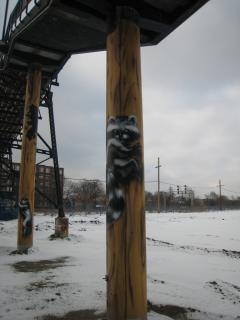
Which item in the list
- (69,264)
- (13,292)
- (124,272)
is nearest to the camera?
(124,272)

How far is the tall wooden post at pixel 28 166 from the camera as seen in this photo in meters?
Result: 10.3

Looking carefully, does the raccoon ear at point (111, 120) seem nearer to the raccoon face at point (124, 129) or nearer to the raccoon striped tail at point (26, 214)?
the raccoon face at point (124, 129)

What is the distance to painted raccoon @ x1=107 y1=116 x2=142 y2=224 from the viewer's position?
184 inches

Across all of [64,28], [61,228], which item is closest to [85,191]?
[61,228]

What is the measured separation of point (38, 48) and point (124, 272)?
6.96m

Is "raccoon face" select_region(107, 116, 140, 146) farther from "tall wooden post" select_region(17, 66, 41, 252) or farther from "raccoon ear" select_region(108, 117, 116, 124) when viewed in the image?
"tall wooden post" select_region(17, 66, 41, 252)

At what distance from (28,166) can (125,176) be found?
6.54 meters

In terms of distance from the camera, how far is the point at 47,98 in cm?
1346

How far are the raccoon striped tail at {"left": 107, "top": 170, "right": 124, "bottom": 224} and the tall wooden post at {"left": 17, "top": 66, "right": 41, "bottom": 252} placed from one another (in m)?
6.35

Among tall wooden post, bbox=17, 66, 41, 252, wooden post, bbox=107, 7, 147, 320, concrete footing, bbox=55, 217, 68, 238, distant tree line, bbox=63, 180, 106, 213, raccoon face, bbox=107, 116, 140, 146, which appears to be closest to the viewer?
wooden post, bbox=107, 7, 147, 320

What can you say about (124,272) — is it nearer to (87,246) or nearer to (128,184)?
(128,184)

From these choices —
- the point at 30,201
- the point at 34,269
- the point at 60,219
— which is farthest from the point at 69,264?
the point at 60,219

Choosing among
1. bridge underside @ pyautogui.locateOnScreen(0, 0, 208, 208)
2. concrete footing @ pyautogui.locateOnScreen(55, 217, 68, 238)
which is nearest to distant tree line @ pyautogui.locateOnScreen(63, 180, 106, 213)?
concrete footing @ pyautogui.locateOnScreen(55, 217, 68, 238)

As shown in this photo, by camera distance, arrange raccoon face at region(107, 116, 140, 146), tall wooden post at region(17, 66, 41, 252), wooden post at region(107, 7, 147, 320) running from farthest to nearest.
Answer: tall wooden post at region(17, 66, 41, 252) < raccoon face at region(107, 116, 140, 146) < wooden post at region(107, 7, 147, 320)
